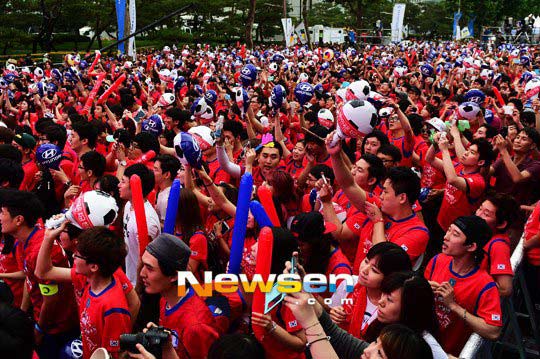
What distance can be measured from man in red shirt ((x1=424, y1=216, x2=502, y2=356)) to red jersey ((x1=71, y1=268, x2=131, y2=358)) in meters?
1.85

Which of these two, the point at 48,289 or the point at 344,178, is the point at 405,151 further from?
the point at 48,289

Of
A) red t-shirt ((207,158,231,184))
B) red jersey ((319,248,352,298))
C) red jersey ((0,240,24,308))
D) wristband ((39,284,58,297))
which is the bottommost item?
red jersey ((0,240,24,308))

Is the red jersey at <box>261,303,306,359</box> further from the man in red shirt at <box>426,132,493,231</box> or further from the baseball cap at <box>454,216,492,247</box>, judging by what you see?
A: the man in red shirt at <box>426,132,493,231</box>

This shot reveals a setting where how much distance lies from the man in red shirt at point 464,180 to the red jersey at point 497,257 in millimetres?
1380

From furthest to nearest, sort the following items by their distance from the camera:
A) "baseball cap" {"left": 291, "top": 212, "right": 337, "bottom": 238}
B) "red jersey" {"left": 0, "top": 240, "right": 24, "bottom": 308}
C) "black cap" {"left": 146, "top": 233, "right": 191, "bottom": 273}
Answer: "red jersey" {"left": 0, "top": 240, "right": 24, "bottom": 308} < "baseball cap" {"left": 291, "top": 212, "right": 337, "bottom": 238} < "black cap" {"left": 146, "top": 233, "right": 191, "bottom": 273}

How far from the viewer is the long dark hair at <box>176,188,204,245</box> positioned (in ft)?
13.4

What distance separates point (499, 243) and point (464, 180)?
1.53 meters

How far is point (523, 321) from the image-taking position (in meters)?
4.80

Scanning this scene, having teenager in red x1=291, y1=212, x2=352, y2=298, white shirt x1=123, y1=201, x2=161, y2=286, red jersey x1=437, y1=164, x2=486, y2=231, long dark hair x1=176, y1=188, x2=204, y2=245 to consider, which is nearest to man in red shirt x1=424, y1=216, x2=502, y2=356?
teenager in red x1=291, y1=212, x2=352, y2=298

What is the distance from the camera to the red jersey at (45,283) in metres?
3.79

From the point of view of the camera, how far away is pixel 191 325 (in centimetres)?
298

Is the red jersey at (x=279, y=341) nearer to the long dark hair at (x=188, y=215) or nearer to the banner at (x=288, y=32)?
the long dark hair at (x=188, y=215)

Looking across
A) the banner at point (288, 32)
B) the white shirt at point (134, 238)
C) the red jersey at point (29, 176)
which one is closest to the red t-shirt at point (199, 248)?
the white shirt at point (134, 238)

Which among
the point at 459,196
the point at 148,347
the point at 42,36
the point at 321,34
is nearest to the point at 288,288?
the point at 148,347
